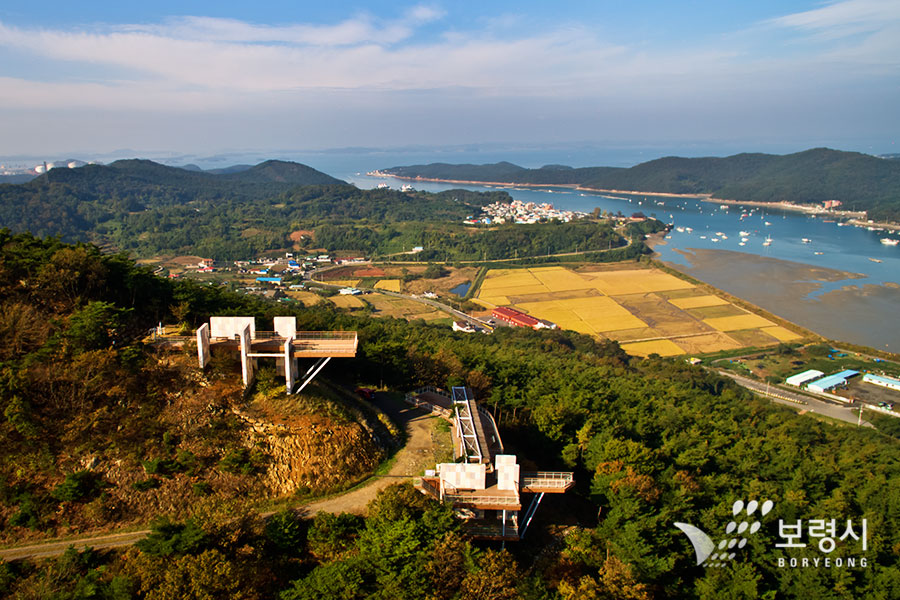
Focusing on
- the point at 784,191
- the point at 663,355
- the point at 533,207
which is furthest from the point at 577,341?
the point at 784,191

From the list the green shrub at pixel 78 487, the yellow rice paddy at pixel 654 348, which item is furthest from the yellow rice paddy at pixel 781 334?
the green shrub at pixel 78 487

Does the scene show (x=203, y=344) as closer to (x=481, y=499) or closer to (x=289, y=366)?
(x=289, y=366)

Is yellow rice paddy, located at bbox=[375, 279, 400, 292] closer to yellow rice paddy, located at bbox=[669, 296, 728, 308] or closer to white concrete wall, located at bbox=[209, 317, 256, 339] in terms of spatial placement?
yellow rice paddy, located at bbox=[669, 296, 728, 308]

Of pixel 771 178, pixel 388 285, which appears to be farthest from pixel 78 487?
pixel 771 178

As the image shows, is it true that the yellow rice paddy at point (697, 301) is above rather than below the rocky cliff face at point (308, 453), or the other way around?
below

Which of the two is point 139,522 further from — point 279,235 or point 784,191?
point 784,191

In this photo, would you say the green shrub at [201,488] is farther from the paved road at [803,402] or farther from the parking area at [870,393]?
the parking area at [870,393]
